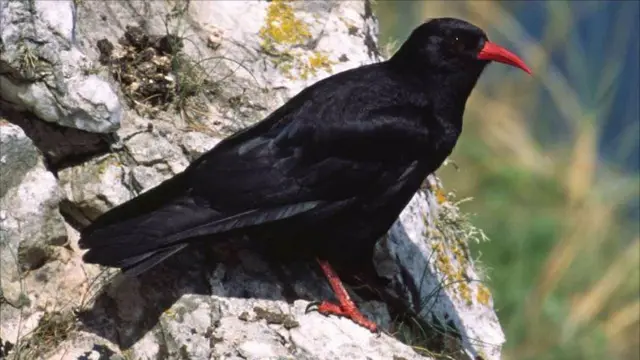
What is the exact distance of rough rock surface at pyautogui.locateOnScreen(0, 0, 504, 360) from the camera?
450 cm

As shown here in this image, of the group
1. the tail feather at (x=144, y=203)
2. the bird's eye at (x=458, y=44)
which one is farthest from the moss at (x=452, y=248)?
the tail feather at (x=144, y=203)

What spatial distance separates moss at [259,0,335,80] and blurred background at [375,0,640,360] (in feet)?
9.94

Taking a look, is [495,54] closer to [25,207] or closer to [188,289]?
[188,289]

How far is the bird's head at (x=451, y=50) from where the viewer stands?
5.21 m

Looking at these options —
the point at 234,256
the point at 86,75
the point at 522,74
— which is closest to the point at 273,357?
the point at 234,256

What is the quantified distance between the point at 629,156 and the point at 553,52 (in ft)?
3.75

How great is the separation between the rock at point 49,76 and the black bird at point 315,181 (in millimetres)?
385

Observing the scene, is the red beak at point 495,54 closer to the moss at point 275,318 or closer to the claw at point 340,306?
the claw at point 340,306

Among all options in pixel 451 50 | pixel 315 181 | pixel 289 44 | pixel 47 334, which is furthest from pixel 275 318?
pixel 289 44

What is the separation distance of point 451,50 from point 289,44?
33.1 inches

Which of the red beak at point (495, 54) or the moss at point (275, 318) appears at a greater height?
the red beak at point (495, 54)

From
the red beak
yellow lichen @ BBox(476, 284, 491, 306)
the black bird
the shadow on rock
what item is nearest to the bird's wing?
the black bird

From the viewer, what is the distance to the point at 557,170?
1011 centimetres

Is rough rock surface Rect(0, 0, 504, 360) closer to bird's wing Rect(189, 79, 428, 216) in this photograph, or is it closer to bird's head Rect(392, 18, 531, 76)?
bird's wing Rect(189, 79, 428, 216)
